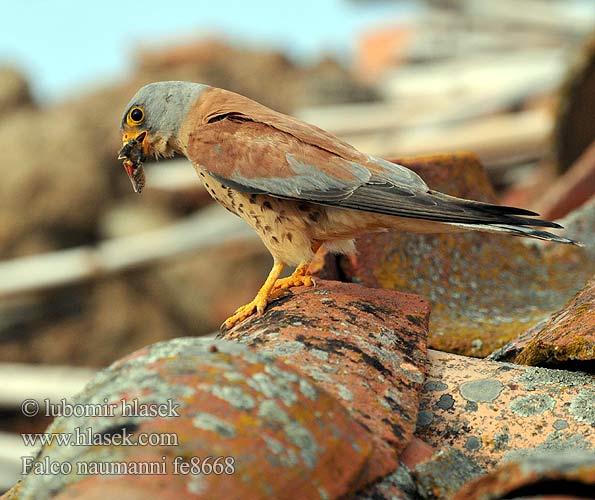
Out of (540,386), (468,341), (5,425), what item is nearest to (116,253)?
(5,425)

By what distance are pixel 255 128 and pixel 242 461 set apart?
182 centimetres

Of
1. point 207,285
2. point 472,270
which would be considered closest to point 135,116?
point 472,270

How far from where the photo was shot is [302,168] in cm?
310

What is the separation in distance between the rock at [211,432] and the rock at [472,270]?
4.40ft

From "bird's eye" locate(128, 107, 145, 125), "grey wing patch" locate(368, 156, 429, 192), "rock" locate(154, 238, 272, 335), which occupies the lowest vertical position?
"grey wing patch" locate(368, 156, 429, 192)

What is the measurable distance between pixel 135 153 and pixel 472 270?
1.43 meters

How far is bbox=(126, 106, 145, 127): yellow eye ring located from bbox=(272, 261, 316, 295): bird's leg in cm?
92

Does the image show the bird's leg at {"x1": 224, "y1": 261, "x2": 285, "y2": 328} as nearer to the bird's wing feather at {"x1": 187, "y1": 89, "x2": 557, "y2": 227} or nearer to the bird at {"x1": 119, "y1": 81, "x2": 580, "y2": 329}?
the bird at {"x1": 119, "y1": 81, "x2": 580, "y2": 329}

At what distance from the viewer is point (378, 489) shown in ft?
5.85

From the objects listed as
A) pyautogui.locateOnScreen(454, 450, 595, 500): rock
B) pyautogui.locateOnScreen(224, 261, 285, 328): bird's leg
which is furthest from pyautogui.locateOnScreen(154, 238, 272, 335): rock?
pyautogui.locateOnScreen(454, 450, 595, 500): rock

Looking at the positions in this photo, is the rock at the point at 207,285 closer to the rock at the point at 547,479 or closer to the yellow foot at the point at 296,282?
the yellow foot at the point at 296,282

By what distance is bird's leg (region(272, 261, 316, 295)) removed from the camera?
3141mm

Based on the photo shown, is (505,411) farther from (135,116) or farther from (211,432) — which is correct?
(135,116)

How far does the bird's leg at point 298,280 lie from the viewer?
10.3 ft
